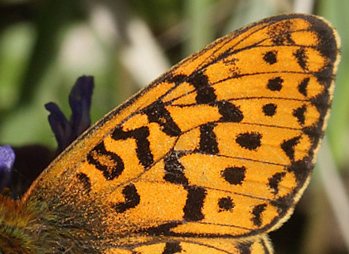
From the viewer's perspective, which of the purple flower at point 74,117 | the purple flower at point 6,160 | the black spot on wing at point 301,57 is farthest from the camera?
the purple flower at point 74,117

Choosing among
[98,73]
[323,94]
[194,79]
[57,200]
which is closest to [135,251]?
[57,200]

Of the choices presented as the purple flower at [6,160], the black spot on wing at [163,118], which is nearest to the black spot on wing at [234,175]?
the black spot on wing at [163,118]

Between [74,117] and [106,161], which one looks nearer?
[106,161]

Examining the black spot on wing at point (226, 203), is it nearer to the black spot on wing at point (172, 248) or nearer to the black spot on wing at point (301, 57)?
the black spot on wing at point (172, 248)

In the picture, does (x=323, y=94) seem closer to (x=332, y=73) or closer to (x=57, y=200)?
(x=332, y=73)

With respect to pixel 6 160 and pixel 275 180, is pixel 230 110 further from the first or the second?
pixel 6 160


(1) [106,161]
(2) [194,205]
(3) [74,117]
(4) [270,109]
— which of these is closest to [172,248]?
(2) [194,205]
